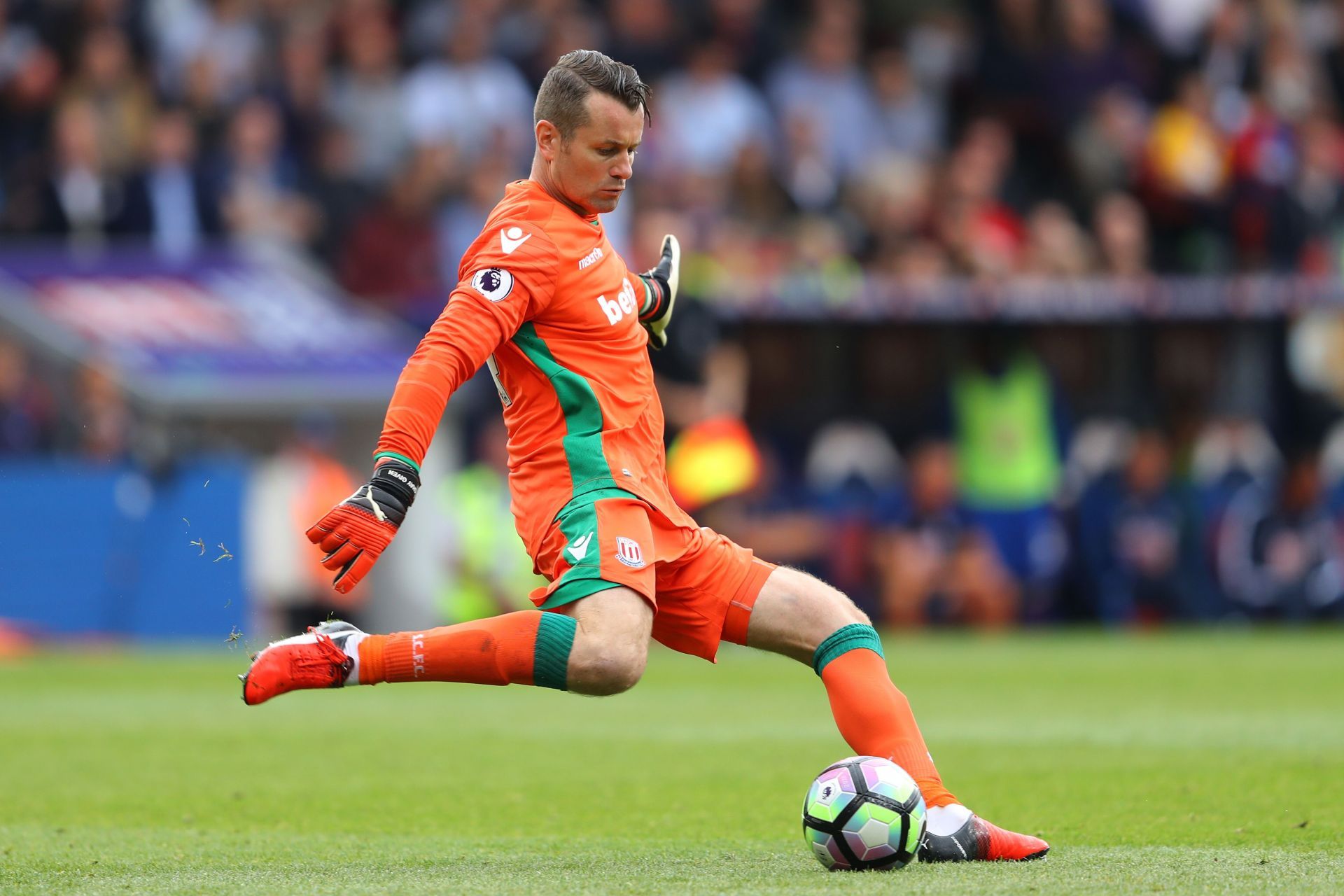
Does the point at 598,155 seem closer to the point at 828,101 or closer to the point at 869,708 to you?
the point at 869,708

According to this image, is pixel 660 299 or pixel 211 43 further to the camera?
pixel 211 43

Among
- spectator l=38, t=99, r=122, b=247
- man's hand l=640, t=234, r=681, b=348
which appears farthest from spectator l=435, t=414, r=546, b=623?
man's hand l=640, t=234, r=681, b=348

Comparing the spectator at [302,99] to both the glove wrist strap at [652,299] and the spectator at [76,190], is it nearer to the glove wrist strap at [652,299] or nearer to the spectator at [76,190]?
the spectator at [76,190]

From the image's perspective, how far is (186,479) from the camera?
1402cm

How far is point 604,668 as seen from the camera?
4.98m

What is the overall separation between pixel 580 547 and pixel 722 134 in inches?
480

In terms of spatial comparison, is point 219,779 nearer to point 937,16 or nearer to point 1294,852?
point 1294,852

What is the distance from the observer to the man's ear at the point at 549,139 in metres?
5.29

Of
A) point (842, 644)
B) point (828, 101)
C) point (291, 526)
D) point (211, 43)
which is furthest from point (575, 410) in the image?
point (828, 101)

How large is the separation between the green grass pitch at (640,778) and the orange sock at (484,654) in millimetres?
511

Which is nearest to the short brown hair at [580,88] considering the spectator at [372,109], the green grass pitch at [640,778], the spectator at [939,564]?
the green grass pitch at [640,778]

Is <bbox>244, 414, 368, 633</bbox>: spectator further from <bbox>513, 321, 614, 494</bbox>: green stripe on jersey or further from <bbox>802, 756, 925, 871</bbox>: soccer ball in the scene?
<bbox>802, 756, 925, 871</bbox>: soccer ball

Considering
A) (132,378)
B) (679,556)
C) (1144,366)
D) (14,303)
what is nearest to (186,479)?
(132,378)

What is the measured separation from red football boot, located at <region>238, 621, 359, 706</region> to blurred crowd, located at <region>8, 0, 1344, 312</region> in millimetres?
10040
